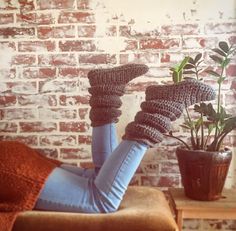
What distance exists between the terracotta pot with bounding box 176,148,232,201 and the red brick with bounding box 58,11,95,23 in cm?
91

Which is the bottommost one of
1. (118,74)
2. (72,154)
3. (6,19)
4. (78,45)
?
(72,154)

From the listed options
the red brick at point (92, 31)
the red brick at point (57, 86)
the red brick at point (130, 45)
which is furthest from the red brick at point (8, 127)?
the red brick at point (130, 45)

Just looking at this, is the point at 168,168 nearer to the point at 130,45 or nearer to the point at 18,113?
the point at 130,45

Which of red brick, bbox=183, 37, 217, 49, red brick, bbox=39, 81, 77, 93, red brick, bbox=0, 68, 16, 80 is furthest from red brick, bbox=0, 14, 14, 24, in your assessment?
red brick, bbox=183, 37, 217, 49

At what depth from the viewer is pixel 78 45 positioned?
2.27 meters

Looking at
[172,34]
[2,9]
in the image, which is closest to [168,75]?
[172,34]

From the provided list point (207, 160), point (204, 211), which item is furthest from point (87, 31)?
point (204, 211)

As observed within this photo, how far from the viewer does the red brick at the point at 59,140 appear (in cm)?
231

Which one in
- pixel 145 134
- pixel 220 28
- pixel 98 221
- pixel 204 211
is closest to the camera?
pixel 98 221

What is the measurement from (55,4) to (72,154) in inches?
33.6

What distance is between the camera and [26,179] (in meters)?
1.56

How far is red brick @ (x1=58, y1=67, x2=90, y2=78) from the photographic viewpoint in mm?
2279

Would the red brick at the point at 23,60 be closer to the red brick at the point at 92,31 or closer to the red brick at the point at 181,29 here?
the red brick at the point at 92,31

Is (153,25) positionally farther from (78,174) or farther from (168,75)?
(78,174)
